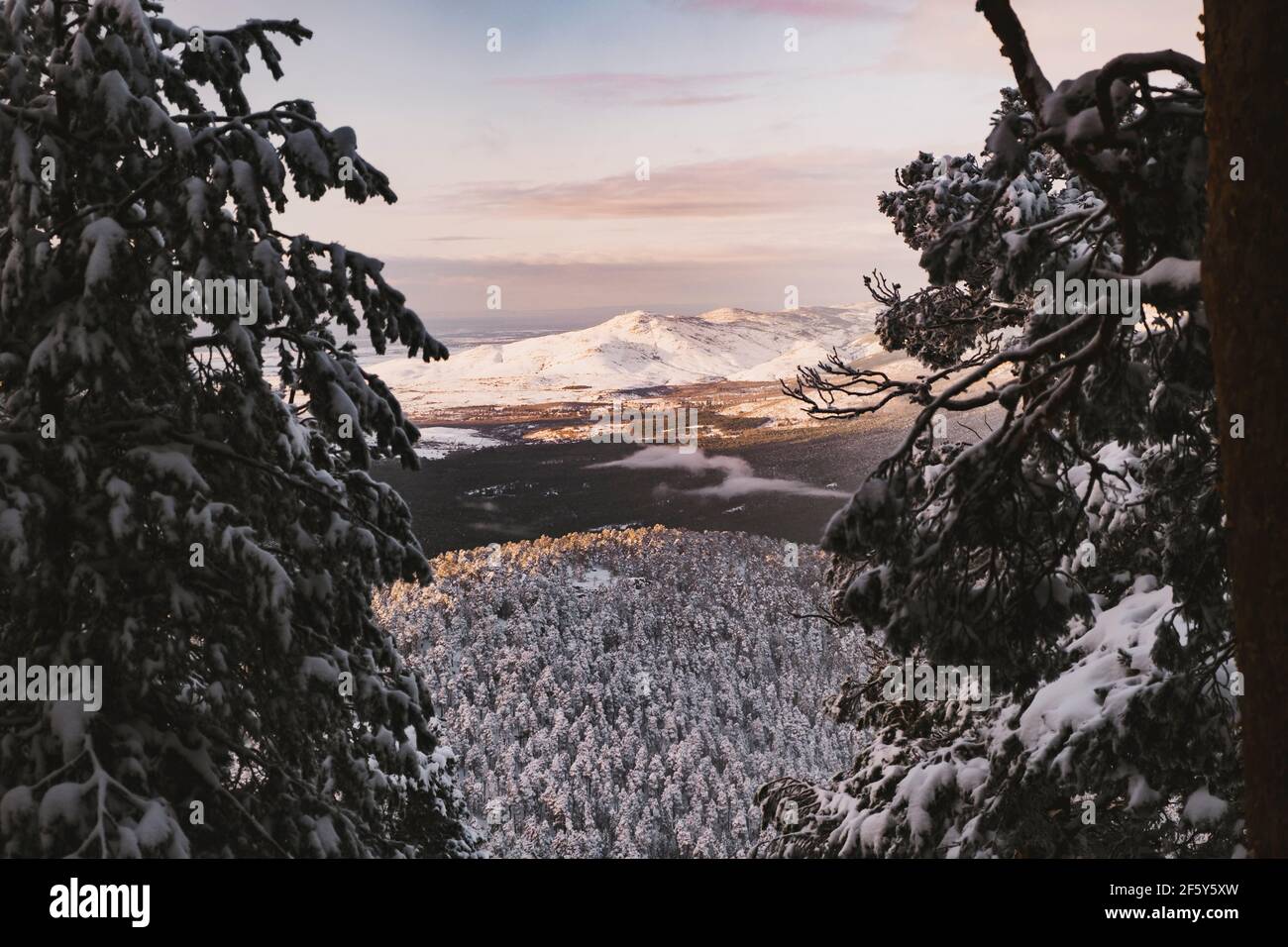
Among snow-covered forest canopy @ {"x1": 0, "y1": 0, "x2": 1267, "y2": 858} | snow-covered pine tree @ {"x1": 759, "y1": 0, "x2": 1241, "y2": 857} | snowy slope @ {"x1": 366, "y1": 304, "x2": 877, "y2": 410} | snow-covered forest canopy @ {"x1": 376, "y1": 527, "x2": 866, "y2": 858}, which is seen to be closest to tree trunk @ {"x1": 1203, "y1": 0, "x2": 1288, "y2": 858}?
snow-covered forest canopy @ {"x1": 0, "y1": 0, "x2": 1267, "y2": 858}

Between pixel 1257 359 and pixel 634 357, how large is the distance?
16.5m

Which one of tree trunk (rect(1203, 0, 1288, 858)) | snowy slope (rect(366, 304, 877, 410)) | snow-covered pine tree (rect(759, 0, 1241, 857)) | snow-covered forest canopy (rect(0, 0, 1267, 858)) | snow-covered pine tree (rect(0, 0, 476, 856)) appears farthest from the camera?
snowy slope (rect(366, 304, 877, 410))

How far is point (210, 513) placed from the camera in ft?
A: 15.3

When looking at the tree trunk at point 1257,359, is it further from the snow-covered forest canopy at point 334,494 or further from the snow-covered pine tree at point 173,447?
the snow-covered pine tree at point 173,447

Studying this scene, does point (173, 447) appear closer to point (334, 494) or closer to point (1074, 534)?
point (334, 494)

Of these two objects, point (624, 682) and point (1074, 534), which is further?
point (624, 682)

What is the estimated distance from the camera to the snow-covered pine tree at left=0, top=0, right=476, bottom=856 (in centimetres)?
457

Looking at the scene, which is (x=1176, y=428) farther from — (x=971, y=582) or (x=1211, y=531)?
(x=971, y=582)

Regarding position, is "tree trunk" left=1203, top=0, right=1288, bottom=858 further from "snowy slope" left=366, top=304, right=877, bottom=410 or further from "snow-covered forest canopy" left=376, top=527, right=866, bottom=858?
"snow-covered forest canopy" left=376, top=527, right=866, bottom=858

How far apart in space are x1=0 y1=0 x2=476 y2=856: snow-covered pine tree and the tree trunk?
409cm

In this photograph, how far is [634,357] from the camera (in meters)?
19.1

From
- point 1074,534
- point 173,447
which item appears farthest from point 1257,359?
point 173,447

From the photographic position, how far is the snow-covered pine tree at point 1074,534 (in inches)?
155
